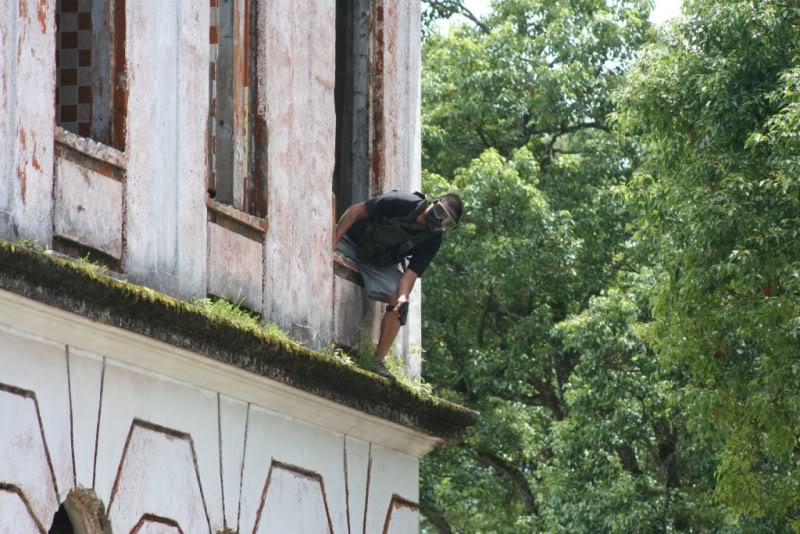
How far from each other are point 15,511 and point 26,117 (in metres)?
1.86

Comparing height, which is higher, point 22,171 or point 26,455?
point 22,171

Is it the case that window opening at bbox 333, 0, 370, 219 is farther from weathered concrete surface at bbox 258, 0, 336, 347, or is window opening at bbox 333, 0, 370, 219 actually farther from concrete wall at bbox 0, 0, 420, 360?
weathered concrete surface at bbox 258, 0, 336, 347

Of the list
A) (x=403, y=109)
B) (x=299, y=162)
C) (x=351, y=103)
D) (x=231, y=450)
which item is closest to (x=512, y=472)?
(x=403, y=109)

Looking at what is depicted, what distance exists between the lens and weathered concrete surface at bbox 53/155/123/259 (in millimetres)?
9219

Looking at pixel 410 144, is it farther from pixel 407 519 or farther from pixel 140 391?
pixel 140 391

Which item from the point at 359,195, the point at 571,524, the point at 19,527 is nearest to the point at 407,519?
the point at 359,195

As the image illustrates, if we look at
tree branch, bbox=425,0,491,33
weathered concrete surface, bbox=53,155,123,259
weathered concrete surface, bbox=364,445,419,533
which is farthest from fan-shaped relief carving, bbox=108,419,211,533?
tree branch, bbox=425,0,491,33

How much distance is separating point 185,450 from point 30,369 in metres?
1.53

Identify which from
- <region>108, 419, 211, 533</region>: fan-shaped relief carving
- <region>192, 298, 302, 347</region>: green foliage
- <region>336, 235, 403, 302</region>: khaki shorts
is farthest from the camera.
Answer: <region>336, 235, 403, 302</region>: khaki shorts

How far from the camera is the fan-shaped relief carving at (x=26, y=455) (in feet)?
28.2

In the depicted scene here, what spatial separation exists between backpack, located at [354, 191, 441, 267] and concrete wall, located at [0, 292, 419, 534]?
1.16m

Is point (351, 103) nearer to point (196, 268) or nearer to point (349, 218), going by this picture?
point (349, 218)

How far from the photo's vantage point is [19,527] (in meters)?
8.66

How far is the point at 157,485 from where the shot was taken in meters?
9.81
